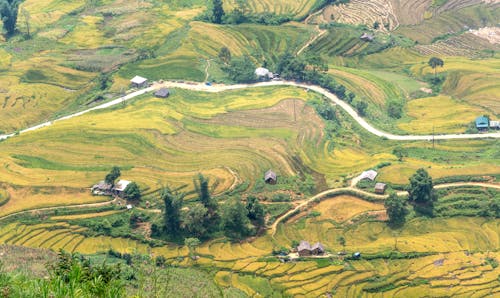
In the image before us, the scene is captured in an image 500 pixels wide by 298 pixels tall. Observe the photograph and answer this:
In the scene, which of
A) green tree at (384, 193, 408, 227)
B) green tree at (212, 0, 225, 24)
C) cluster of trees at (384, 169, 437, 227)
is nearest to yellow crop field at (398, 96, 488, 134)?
cluster of trees at (384, 169, 437, 227)

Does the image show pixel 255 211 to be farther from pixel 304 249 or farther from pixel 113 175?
pixel 113 175

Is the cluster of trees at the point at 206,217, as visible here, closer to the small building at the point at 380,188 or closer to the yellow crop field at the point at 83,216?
the yellow crop field at the point at 83,216

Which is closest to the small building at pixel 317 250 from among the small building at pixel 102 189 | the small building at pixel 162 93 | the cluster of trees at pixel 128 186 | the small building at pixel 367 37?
the cluster of trees at pixel 128 186

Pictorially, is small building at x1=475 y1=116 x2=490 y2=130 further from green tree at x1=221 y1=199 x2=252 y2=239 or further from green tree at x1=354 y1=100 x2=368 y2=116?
green tree at x1=221 y1=199 x2=252 y2=239

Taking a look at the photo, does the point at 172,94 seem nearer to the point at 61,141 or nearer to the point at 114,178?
the point at 61,141

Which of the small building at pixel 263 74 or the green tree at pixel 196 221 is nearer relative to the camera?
the green tree at pixel 196 221

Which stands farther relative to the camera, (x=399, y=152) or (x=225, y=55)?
(x=225, y=55)

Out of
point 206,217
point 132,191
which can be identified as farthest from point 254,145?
point 132,191
